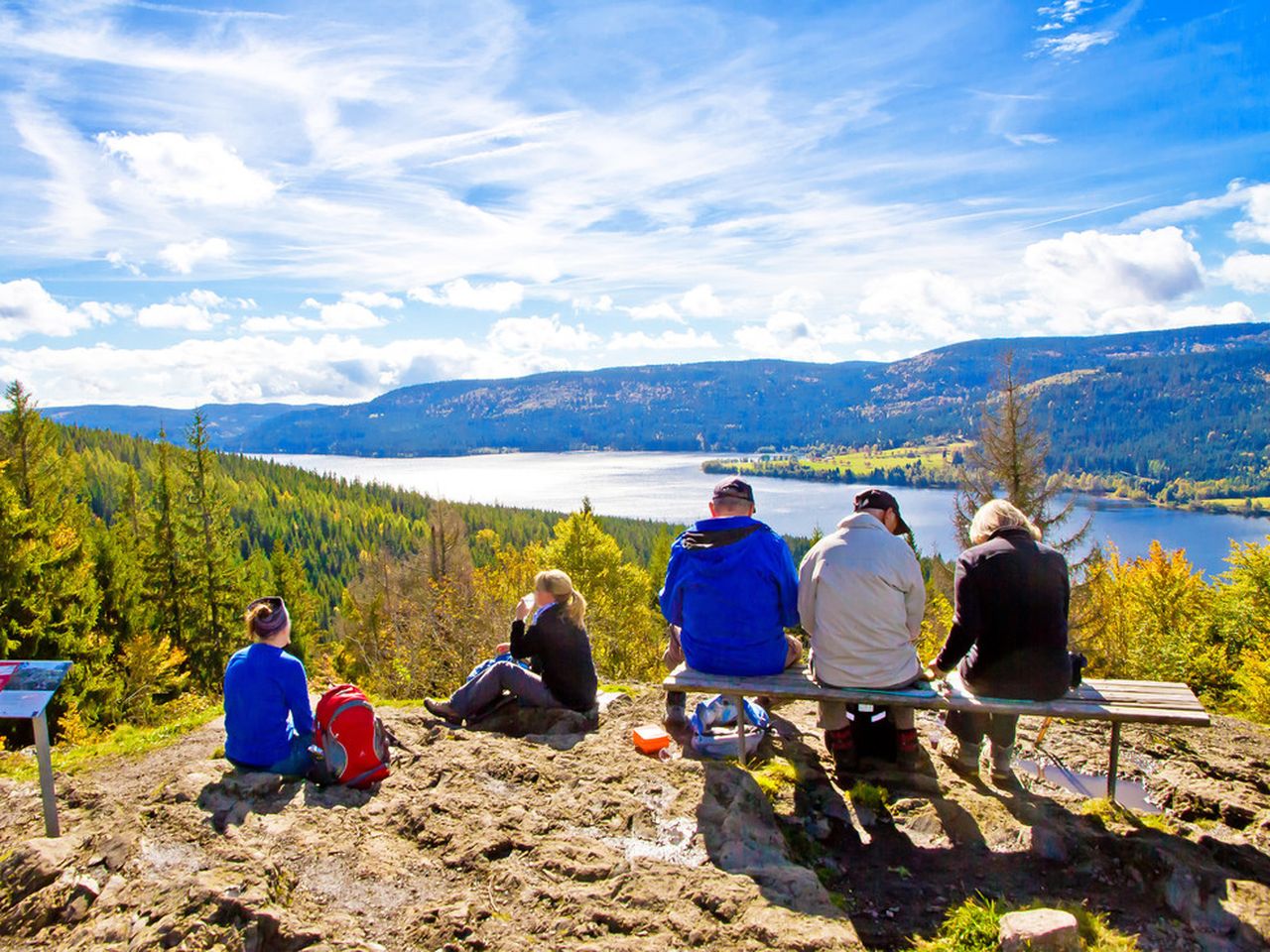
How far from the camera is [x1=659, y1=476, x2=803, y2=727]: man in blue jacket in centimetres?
598

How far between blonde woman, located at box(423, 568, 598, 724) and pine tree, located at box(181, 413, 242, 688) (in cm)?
2270

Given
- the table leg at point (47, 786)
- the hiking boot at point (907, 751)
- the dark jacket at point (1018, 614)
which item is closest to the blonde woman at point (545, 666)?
the hiking boot at point (907, 751)

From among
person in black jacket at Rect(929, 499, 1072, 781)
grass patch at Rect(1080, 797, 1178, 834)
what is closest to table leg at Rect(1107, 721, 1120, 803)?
grass patch at Rect(1080, 797, 1178, 834)

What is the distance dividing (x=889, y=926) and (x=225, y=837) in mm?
3990

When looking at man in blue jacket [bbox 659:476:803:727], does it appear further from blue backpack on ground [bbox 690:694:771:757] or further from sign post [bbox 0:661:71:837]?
sign post [bbox 0:661:71:837]

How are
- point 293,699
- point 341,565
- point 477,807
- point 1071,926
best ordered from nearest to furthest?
1. point 1071,926
2. point 477,807
3. point 293,699
4. point 341,565

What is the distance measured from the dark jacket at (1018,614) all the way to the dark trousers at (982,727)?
43 centimetres

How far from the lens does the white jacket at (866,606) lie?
5.69 m

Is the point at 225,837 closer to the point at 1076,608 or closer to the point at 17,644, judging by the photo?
the point at 17,644

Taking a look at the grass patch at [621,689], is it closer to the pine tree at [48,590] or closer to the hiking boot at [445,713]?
the hiking boot at [445,713]

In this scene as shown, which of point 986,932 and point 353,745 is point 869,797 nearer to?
point 986,932

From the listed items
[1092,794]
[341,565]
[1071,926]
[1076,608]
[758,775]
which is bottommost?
[341,565]

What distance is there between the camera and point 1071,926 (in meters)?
3.41

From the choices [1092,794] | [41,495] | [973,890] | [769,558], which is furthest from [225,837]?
[41,495]
